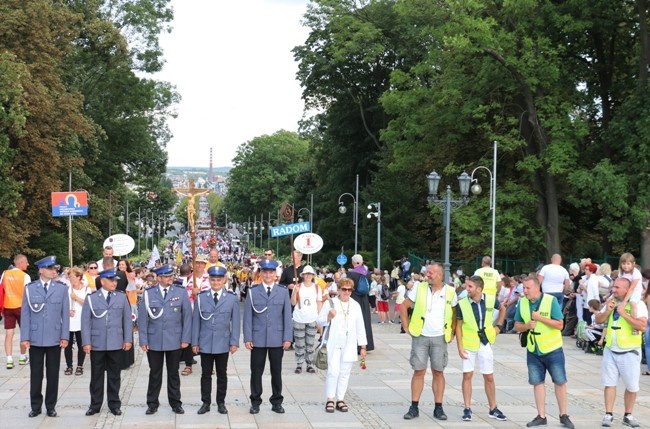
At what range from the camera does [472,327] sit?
38.3 ft

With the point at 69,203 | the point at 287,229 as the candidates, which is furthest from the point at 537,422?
the point at 69,203

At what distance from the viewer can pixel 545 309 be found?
37.2 feet

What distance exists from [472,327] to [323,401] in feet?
8.16

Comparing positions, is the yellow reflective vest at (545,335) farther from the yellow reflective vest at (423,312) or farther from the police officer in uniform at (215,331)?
the police officer in uniform at (215,331)

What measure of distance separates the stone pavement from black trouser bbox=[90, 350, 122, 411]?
0.17 m

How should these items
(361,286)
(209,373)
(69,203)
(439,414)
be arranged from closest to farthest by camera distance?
(439,414) < (209,373) < (361,286) < (69,203)

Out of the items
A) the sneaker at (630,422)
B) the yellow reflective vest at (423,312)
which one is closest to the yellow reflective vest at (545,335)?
the yellow reflective vest at (423,312)

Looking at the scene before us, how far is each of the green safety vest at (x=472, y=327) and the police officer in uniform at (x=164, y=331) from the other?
10.7 feet

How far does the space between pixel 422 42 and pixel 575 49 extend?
14786mm

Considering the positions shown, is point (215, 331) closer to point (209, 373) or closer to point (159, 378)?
point (209, 373)

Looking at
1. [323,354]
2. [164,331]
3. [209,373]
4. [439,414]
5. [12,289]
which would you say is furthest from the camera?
[12,289]

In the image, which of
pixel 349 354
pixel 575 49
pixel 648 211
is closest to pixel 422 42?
pixel 575 49

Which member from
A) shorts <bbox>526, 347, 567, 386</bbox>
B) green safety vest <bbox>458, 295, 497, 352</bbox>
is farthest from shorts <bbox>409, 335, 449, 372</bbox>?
shorts <bbox>526, 347, 567, 386</bbox>

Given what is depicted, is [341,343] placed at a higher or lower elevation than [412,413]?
higher
